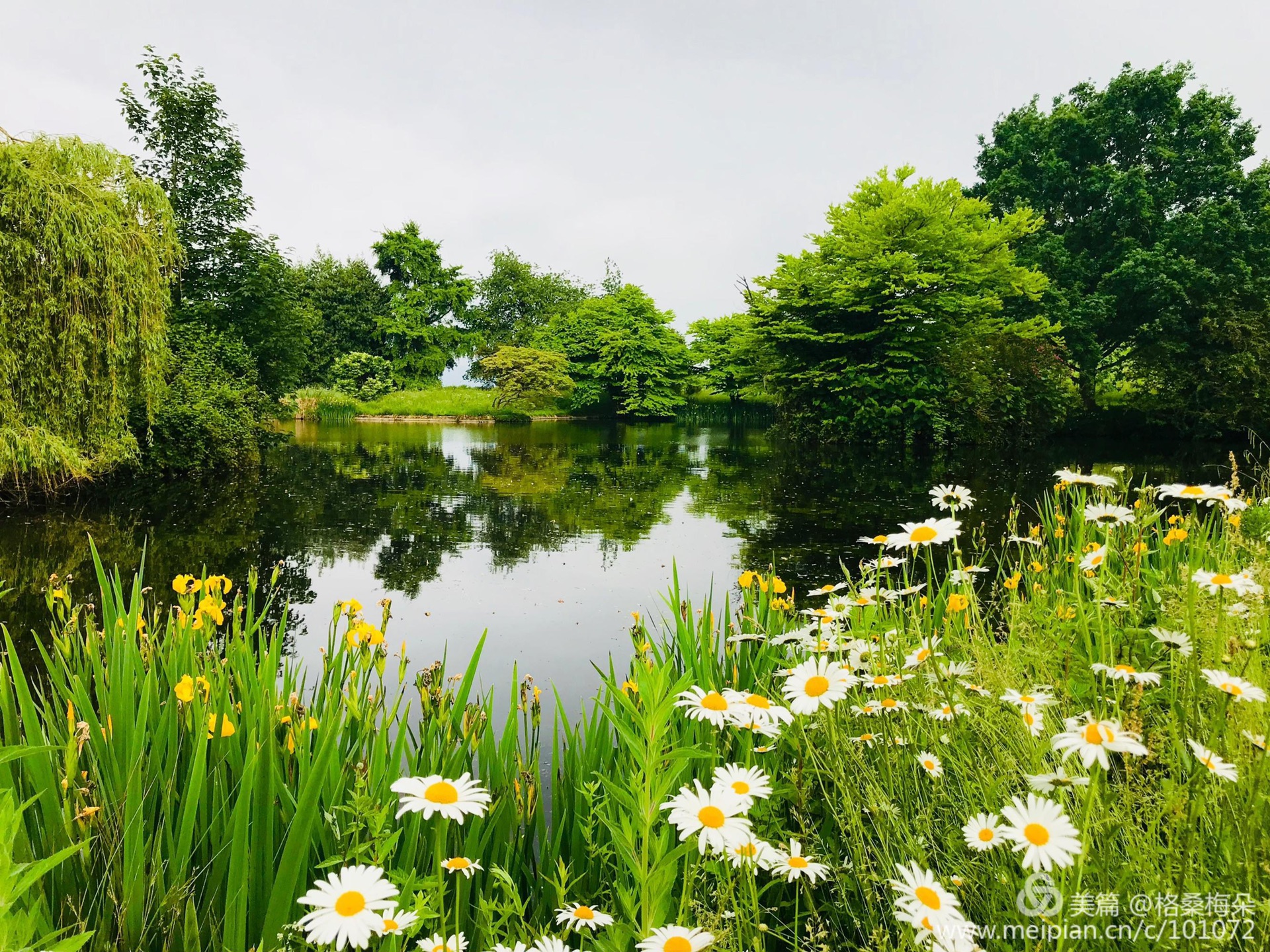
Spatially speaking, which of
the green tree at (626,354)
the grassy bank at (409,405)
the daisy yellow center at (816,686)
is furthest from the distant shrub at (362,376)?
the daisy yellow center at (816,686)

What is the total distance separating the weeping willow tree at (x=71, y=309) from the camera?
7.63 meters

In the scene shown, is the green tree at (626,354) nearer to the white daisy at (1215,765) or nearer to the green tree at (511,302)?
the green tree at (511,302)

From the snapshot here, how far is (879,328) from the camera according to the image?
19203 mm

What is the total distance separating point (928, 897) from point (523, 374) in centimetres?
3356

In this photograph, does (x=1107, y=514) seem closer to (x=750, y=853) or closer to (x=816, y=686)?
(x=816, y=686)

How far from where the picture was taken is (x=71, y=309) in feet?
26.4

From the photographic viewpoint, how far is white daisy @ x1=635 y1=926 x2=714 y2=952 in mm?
816

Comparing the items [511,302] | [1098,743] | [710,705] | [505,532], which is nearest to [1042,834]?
[1098,743]

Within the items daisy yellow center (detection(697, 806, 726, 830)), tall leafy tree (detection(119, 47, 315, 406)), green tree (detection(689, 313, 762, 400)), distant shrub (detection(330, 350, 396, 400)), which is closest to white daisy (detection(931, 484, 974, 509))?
daisy yellow center (detection(697, 806, 726, 830))

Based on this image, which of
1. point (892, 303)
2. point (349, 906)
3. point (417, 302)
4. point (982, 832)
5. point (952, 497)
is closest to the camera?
point (349, 906)

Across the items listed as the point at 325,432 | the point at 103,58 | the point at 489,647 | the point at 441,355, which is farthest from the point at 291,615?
the point at 441,355

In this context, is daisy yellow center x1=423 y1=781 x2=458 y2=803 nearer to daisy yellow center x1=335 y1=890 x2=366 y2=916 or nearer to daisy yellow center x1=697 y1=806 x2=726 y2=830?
daisy yellow center x1=335 y1=890 x2=366 y2=916

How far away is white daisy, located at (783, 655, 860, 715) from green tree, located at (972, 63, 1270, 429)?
23.9 meters

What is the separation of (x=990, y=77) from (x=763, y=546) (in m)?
26.4
